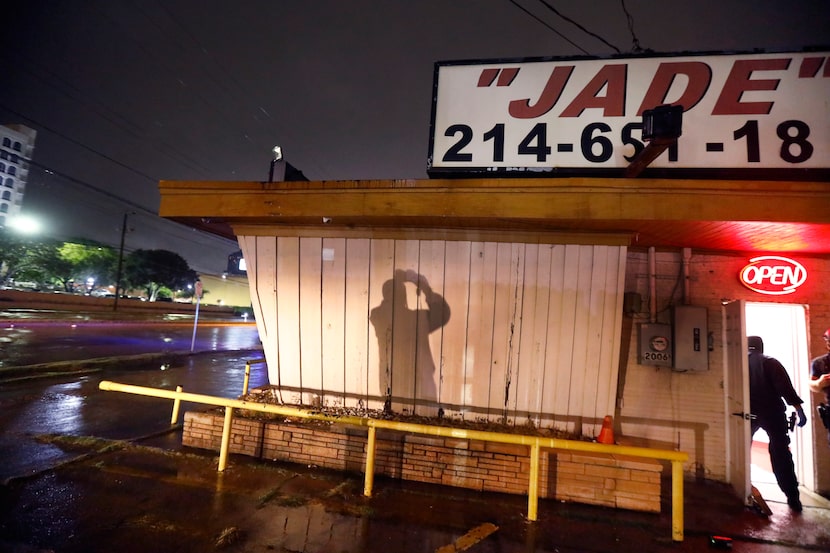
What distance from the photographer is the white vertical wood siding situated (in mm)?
5090

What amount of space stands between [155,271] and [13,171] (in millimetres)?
91081

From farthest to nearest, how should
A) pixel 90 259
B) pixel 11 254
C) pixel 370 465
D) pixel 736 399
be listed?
pixel 90 259
pixel 11 254
pixel 736 399
pixel 370 465

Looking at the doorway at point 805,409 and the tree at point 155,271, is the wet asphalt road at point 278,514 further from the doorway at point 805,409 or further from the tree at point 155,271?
the tree at point 155,271

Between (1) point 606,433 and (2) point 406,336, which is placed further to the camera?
(2) point 406,336

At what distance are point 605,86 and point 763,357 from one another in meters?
4.13

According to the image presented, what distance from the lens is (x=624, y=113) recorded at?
16.2 feet

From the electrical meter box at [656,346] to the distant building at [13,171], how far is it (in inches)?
5477

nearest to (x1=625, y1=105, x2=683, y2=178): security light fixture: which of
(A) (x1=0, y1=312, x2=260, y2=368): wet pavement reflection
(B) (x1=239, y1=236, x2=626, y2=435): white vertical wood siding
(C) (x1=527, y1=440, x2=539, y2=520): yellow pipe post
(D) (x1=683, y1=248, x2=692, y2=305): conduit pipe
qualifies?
(B) (x1=239, y1=236, x2=626, y2=435): white vertical wood siding

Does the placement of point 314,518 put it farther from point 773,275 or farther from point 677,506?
point 773,275

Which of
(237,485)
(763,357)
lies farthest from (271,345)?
(763,357)

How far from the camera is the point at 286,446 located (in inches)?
198

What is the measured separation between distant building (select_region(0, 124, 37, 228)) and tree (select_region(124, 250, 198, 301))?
2990 inches

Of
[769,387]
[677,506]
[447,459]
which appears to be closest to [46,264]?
[447,459]

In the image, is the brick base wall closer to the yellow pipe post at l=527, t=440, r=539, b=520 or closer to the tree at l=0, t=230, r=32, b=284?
the yellow pipe post at l=527, t=440, r=539, b=520
